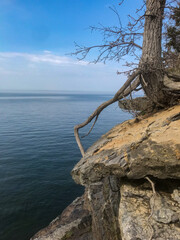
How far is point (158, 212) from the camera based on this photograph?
5.33 meters

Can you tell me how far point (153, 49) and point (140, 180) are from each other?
5638 mm

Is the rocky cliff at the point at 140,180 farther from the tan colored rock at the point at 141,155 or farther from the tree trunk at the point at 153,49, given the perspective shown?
the tree trunk at the point at 153,49

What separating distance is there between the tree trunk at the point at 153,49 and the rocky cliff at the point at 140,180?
1.45 metres

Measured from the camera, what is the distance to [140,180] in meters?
6.60

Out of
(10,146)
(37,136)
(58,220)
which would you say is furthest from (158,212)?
(37,136)

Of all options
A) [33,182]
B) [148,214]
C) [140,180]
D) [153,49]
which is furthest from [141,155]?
[33,182]

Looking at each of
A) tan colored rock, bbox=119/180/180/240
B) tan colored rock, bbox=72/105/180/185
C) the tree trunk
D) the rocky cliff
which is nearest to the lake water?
the rocky cliff

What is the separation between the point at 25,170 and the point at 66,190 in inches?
271

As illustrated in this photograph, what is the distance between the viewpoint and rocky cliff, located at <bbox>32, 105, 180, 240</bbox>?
5.16m

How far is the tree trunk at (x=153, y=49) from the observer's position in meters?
7.27

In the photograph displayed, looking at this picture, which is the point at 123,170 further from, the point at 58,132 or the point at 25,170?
the point at 58,132

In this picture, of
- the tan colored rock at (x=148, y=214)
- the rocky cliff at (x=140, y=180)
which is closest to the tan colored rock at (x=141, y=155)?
the rocky cliff at (x=140, y=180)

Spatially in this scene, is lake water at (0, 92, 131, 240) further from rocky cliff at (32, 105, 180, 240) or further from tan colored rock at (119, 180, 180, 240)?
tan colored rock at (119, 180, 180, 240)

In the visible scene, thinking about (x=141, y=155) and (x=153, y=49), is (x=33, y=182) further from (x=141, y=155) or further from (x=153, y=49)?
(x=153, y=49)
